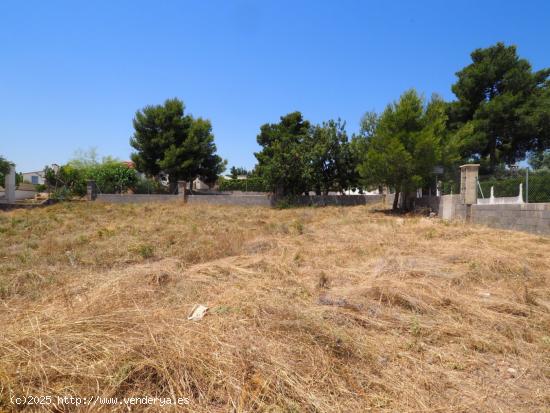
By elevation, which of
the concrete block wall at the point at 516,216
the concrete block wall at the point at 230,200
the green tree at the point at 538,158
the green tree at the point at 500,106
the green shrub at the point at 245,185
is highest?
the green tree at the point at 500,106

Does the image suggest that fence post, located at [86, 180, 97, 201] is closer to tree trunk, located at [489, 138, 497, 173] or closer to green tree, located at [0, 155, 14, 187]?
green tree, located at [0, 155, 14, 187]

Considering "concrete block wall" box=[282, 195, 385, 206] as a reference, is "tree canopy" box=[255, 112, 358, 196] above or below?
above

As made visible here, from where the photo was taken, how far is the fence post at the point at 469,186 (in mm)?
10000

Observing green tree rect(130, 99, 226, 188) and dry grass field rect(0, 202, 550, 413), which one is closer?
dry grass field rect(0, 202, 550, 413)

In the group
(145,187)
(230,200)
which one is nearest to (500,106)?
(230,200)

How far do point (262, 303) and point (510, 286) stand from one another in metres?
3.25

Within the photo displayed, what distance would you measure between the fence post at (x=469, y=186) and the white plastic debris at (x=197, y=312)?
31.2 feet

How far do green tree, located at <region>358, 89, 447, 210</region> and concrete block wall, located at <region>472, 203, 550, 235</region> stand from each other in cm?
371

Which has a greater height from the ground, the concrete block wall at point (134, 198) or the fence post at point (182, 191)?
the fence post at point (182, 191)

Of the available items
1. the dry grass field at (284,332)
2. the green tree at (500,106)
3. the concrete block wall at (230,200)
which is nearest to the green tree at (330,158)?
the concrete block wall at (230,200)

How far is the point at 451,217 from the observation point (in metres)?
11.2

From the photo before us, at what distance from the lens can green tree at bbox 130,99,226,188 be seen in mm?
23438

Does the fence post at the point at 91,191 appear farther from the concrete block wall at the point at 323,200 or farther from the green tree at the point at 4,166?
the concrete block wall at the point at 323,200

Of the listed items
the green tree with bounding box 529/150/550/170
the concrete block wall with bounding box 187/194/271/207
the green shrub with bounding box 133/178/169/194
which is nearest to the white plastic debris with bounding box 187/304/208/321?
the concrete block wall with bounding box 187/194/271/207
